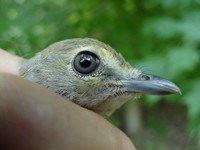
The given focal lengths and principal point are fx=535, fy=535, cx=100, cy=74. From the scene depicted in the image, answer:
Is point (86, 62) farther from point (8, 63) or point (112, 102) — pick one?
point (8, 63)

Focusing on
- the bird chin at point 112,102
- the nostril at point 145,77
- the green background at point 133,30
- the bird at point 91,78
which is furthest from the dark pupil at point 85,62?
the green background at point 133,30

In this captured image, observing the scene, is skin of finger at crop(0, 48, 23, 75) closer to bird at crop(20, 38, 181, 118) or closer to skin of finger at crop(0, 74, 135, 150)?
bird at crop(20, 38, 181, 118)

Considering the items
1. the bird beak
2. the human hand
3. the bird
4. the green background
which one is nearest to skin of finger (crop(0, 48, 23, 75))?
the bird

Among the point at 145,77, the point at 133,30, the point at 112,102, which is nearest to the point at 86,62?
the point at 112,102

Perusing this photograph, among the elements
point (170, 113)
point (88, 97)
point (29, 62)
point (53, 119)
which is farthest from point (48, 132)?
point (170, 113)

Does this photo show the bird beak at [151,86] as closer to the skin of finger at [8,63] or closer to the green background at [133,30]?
the skin of finger at [8,63]

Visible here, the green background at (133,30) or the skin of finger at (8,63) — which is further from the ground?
the green background at (133,30)

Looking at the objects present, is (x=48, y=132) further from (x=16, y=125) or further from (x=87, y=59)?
(x=87, y=59)
